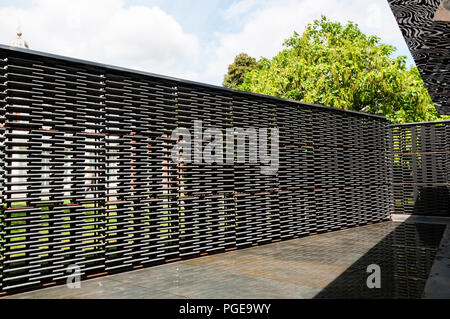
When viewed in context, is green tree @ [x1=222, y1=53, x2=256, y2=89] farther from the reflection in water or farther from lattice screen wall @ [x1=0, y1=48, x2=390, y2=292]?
the reflection in water

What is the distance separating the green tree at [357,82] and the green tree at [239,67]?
17.4 meters

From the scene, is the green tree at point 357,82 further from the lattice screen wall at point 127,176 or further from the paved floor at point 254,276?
A: the paved floor at point 254,276

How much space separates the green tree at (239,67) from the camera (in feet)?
122

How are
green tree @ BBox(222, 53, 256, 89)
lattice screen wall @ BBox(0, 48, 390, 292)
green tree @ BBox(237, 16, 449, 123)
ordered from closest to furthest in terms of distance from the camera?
lattice screen wall @ BBox(0, 48, 390, 292)
green tree @ BBox(237, 16, 449, 123)
green tree @ BBox(222, 53, 256, 89)

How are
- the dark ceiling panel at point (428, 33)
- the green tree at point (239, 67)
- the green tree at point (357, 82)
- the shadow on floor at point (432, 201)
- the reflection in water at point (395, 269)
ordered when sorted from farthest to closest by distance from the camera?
the green tree at point (239, 67) → the green tree at point (357, 82) → the shadow on floor at point (432, 201) → the reflection in water at point (395, 269) → the dark ceiling panel at point (428, 33)

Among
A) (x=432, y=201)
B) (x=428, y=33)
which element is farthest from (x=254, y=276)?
(x=432, y=201)

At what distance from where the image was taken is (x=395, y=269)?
5840 millimetres

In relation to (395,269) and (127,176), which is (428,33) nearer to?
(395,269)

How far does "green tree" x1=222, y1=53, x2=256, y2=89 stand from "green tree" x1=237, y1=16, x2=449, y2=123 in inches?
685

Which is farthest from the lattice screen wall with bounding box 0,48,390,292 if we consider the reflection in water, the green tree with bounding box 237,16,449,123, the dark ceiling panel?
the green tree with bounding box 237,16,449,123

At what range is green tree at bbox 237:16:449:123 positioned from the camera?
1634cm

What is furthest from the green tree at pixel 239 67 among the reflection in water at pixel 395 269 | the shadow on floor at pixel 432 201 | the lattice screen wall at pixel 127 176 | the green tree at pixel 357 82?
the reflection in water at pixel 395 269

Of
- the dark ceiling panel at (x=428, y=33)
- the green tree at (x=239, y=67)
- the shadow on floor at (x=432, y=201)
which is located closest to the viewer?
the dark ceiling panel at (x=428, y=33)
